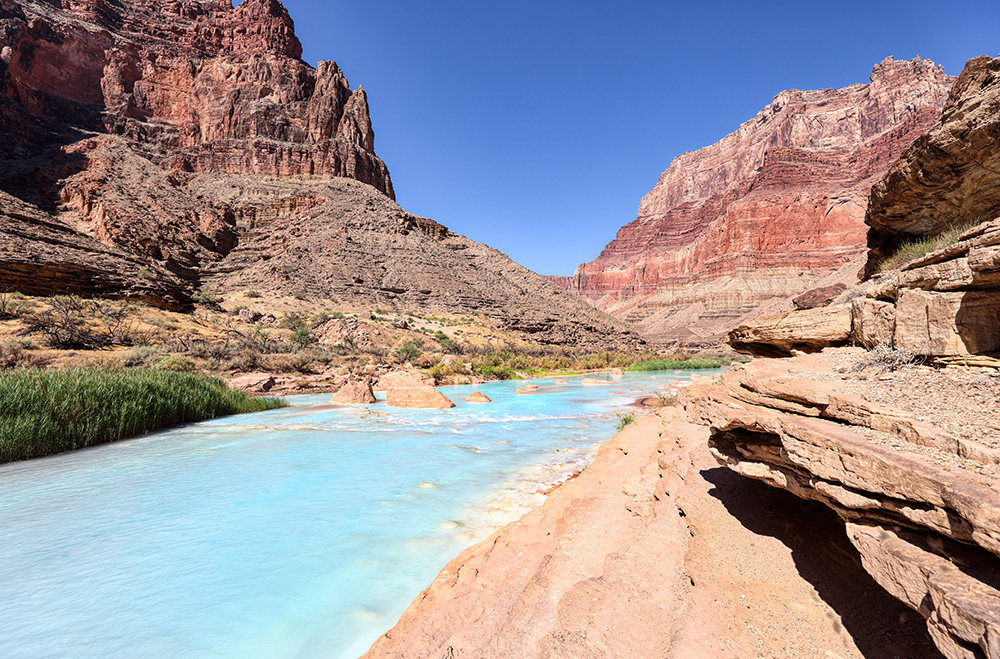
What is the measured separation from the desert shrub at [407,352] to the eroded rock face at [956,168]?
2236 cm

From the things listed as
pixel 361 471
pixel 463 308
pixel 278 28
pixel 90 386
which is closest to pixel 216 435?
pixel 90 386

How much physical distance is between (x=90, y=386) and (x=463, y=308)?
35.8 meters

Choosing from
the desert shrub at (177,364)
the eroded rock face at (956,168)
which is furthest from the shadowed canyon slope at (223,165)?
the eroded rock face at (956,168)

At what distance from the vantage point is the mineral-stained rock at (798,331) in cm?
529

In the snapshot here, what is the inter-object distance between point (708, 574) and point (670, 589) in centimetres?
26

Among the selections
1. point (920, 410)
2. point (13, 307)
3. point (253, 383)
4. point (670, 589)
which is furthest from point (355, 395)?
point (920, 410)

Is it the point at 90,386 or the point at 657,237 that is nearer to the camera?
the point at 90,386

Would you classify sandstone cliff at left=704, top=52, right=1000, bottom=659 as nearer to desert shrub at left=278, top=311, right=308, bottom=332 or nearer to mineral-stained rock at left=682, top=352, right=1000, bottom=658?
mineral-stained rock at left=682, top=352, right=1000, bottom=658

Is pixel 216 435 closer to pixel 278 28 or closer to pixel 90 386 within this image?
pixel 90 386

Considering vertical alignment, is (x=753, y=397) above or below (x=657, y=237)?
below

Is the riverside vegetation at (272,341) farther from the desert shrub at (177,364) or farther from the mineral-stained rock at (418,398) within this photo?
the mineral-stained rock at (418,398)

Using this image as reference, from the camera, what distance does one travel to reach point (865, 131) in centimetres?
8838

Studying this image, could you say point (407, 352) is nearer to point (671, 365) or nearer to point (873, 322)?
point (671, 365)

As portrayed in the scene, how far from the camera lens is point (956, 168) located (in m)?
5.27
